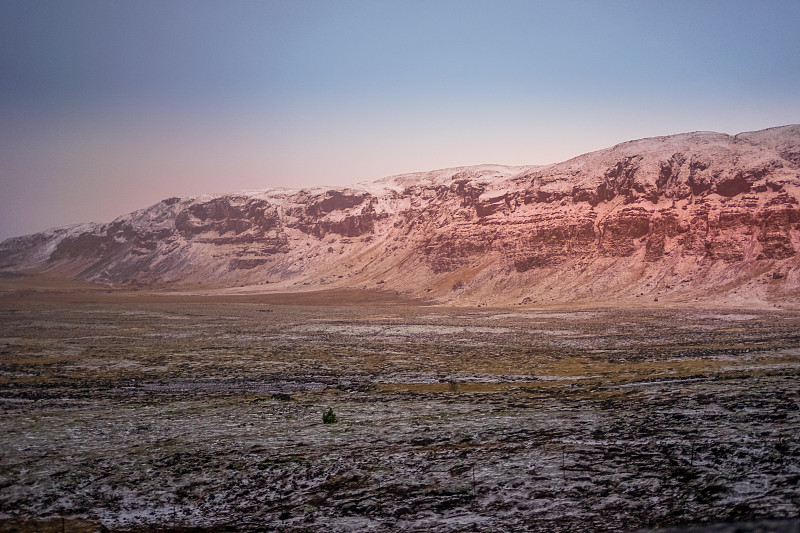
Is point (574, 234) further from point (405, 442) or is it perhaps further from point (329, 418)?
point (405, 442)

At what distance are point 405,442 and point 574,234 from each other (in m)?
91.2

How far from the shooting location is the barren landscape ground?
370 inches

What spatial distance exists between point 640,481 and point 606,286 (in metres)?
80.0

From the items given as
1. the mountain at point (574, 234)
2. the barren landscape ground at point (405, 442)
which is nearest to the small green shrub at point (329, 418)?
the barren landscape ground at point (405, 442)

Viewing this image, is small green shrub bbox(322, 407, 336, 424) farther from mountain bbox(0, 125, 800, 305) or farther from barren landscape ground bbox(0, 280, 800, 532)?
mountain bbox(0, 125, 800, 305)

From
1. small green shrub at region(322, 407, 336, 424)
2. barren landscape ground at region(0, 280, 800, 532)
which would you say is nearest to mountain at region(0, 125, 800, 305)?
barren landscape ground at region(0, 280, 800, 532)

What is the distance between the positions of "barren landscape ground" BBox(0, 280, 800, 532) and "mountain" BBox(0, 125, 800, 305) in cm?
5592

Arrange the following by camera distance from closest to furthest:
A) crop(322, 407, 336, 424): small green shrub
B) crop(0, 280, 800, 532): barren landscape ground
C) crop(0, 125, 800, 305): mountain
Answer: crop(0, 280, 800, 532): barren landscape ground
crop(322, 407, 336, 424): small green shrub
crop(0, 125, 800, 305): mountain

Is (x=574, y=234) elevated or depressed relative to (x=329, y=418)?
elevated

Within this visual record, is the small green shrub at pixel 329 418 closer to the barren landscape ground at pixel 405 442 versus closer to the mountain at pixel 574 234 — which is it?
the barren landscape ground at pixel 405 442

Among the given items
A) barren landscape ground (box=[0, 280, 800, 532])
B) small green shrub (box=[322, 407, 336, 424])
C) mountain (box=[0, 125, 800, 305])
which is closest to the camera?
barren landscape ground (box=[0, 280, 800, 532])

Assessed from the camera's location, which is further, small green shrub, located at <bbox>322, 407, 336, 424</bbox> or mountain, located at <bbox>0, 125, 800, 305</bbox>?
mountain, located at <bbox>0, 125, 800, 305</bbox>

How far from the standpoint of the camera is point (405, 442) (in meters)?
13.4

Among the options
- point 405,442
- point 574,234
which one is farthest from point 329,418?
point 574,234
